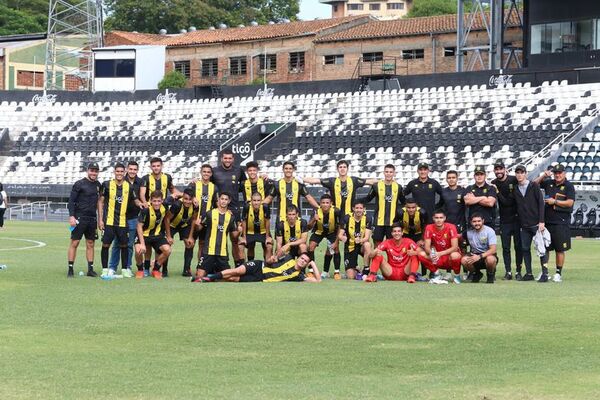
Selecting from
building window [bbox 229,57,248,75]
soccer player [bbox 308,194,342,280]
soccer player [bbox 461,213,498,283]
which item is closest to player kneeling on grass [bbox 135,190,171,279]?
soccer player [bbox 308,194,342,280]

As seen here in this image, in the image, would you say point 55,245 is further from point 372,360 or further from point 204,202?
point 372,360

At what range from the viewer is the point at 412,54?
68688 millimetres

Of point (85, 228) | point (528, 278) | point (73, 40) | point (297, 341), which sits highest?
point (73, 40)

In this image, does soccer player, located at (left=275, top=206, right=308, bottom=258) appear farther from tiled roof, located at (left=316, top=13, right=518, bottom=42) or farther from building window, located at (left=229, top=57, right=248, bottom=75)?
building window, located at (left=229, top=57, right=248, bottom=75)

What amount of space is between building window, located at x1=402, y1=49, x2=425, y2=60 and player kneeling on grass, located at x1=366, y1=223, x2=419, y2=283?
164 ft

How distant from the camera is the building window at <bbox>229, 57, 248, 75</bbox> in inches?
3022

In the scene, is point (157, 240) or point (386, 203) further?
point (386, 203)

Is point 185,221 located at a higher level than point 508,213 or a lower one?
lower

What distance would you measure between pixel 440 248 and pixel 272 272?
2.64 metres

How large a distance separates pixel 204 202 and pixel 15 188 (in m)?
32.3

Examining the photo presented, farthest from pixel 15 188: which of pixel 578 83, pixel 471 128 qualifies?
pixel 578 83

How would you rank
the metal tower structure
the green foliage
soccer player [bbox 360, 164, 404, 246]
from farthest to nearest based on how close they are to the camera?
1. the green foliage
2. the metal tower structure
3. soccer player [bbox 360, 164, 404, 246]

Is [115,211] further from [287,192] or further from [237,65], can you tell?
[237,65]

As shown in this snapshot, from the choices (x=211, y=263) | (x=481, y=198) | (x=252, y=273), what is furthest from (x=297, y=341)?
(x=481, y=198)
